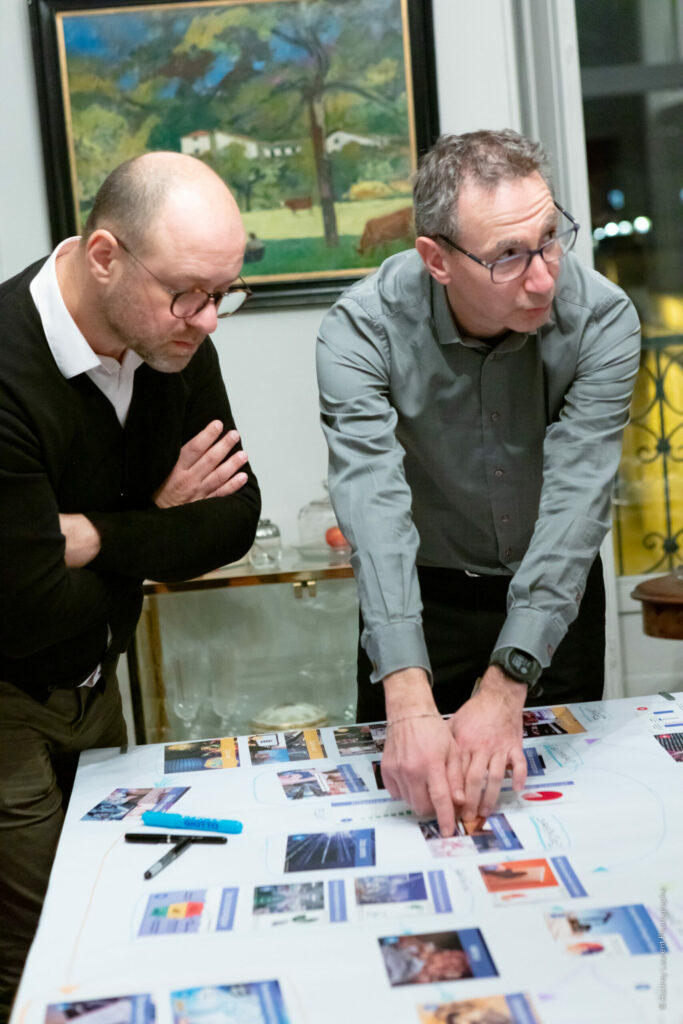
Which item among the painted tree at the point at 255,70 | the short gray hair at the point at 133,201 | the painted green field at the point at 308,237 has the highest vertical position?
the painted tree at the point at 255,70

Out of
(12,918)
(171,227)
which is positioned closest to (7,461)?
(171,227)

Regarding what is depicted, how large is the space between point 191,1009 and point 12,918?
3.06ft

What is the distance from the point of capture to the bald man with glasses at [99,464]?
1.53m

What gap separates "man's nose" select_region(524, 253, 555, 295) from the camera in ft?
5.36

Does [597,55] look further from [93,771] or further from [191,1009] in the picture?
[191,1009]

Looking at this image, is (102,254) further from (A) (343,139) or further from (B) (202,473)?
(A) (343,139)

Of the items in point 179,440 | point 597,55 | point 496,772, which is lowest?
point 496,772

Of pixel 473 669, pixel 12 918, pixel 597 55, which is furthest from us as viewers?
pixel 597 55

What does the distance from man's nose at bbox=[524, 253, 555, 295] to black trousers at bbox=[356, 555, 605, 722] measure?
1.96ft

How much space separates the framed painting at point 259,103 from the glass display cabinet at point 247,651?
2.79ft

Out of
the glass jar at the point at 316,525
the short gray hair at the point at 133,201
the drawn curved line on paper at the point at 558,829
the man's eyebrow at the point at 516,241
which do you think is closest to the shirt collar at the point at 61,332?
the short gray hair at the point at 133,201

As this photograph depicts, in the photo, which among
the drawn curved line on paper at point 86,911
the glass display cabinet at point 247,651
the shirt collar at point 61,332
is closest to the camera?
the drawn curved line on paper at point 86,911

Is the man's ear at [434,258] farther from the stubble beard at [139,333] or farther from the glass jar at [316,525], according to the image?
the glass jar at [316,525]

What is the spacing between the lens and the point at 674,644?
11.5 feet
